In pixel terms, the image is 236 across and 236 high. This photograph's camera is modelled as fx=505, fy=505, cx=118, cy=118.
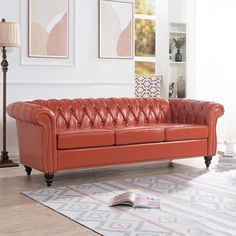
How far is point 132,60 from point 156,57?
3.90ft

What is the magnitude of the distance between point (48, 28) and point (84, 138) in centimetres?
194

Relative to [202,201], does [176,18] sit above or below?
above

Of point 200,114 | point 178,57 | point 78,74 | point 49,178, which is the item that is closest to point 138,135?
point 200,114

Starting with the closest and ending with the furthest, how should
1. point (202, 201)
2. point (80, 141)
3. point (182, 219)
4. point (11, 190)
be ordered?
1. point (182, 219)
2. point (202, 201)
3. point (11, 190)
4. point (80, 141)

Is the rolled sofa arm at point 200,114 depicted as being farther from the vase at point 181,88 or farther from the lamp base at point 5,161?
the lamp base at point 5,161

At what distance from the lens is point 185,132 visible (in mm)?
5668

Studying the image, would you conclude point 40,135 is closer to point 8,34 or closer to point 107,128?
point 107,128

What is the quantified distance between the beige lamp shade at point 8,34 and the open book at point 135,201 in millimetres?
2470

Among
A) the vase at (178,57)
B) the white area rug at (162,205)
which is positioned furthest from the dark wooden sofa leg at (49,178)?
the vase at (178,57)

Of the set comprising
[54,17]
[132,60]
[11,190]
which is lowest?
[11,190]

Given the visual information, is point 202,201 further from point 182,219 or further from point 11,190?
point 11,190

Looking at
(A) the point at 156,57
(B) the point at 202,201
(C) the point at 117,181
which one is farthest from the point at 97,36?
(B) the point at 202,201

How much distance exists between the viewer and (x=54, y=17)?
634 centimetres

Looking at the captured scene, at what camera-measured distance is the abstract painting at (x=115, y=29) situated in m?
6.71
